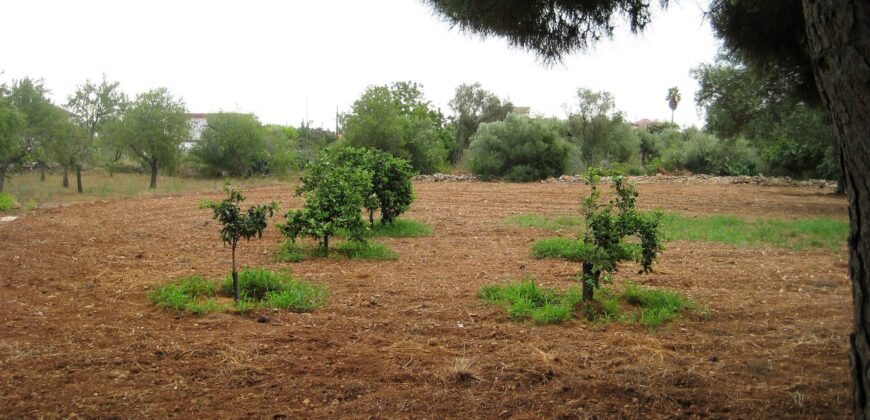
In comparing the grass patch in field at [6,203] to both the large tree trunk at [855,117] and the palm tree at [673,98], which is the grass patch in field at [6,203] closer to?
the large tree trunk at [855,117]

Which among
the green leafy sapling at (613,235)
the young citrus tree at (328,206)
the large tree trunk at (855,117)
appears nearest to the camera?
the large tree trunk at (855,117)

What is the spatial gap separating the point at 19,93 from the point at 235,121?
851 cm

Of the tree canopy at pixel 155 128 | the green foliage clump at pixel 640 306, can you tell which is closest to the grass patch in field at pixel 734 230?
the green foliage clump at pixel 640 306

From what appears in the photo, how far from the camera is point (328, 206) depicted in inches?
289

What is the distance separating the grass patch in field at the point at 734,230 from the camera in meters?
8.29

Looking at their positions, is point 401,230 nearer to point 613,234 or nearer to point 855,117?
point 613,234

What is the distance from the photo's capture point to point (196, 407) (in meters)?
3.11

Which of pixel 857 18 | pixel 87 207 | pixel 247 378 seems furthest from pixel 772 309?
pixel 87 207

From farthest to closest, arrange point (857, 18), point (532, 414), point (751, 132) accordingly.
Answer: point (751, 132) → point (532, 414) → point (857, 18)

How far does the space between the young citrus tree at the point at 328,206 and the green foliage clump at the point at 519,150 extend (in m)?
18.5

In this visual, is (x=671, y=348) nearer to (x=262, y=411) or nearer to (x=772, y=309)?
(x=772, y=309)

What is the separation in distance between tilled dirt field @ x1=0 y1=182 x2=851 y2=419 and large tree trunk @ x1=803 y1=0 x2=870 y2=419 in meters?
1.23

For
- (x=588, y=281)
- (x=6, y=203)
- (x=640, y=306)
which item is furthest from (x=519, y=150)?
(x=588, y=281)

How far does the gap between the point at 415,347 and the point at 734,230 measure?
7.56m
